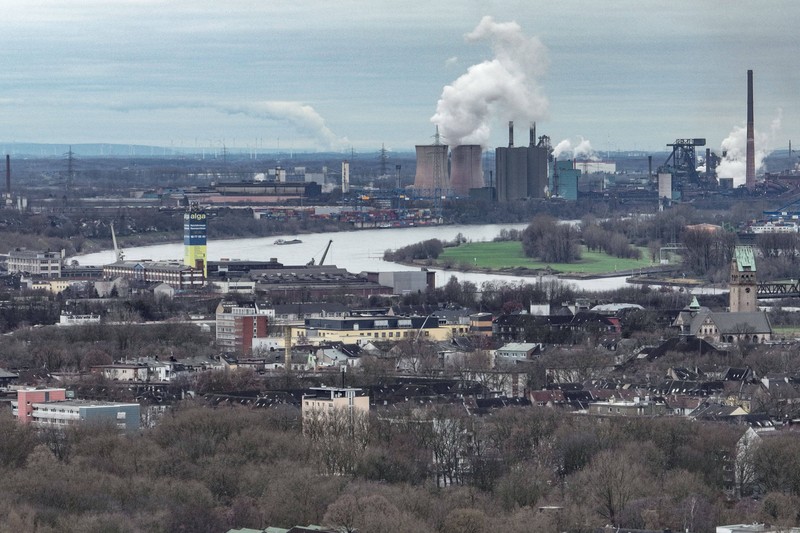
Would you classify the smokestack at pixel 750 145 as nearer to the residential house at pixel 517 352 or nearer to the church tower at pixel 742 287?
the church tower at pixel 742 287

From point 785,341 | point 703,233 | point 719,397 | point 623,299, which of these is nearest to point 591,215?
point 703,233

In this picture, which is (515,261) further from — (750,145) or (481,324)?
(750,145)

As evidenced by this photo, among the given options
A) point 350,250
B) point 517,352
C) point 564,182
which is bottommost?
point 517,352

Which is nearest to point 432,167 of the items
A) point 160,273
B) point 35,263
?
point 35,263

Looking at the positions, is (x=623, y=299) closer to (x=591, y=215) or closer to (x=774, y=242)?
(x=774, y=242)

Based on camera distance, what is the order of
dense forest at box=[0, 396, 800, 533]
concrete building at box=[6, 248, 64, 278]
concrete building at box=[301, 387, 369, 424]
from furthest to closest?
concrete building at box=[6, 248, 64, 278], concrete building at box=[301, 387, 369, 424], dense forest at box=[0, 396, 800, 533]

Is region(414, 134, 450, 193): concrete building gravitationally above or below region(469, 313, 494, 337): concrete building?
above

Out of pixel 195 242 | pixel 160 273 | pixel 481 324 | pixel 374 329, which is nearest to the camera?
pixel 374 329

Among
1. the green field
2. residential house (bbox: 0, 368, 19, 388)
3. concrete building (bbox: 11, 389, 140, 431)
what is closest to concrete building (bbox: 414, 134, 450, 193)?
the green field

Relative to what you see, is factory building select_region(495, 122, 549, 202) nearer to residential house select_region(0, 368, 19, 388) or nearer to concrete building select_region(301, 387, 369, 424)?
residential house select_region(0, 368, 19, 388)
